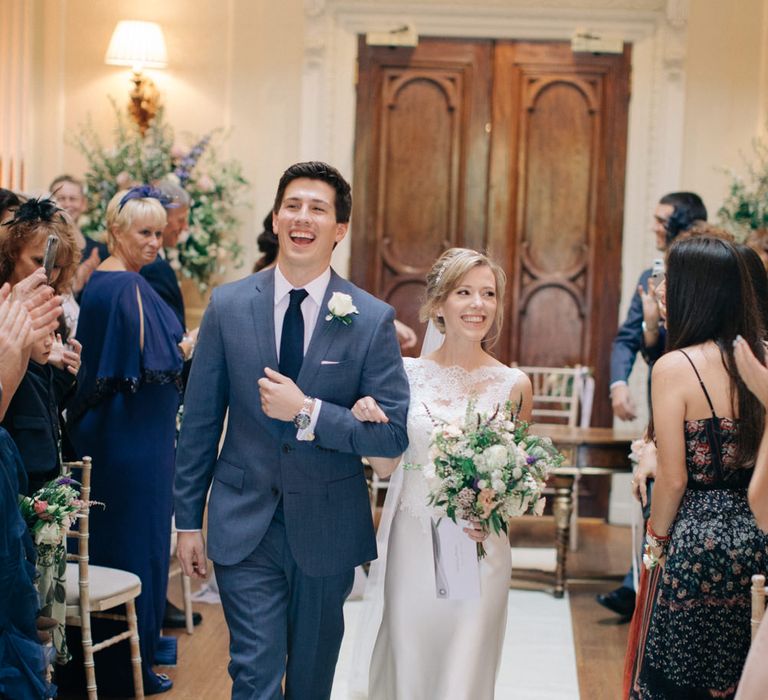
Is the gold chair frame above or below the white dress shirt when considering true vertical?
below

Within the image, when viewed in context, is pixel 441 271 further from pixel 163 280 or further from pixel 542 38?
pixel 542 38

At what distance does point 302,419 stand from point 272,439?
7.8 inches

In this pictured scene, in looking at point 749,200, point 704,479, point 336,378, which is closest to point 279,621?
point 336,378

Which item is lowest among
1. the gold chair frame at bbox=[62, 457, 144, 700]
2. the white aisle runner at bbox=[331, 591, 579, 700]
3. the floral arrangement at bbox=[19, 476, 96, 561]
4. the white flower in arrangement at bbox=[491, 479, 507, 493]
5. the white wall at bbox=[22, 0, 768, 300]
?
the white aisle runner at bbox=[331, 591, 579, 700]

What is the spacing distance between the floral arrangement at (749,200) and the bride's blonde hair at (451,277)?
158 inches

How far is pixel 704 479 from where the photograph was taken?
331 centimetres

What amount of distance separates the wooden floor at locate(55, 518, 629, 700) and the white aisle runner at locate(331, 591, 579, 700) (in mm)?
62

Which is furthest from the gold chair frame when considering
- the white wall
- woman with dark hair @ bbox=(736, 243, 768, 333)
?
the white wall

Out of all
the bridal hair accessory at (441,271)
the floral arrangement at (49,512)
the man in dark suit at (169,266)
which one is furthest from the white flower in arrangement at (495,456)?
the man in dark suit at (169,266)

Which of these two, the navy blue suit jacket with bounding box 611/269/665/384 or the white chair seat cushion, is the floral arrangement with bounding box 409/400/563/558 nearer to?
the white chair seat cushion

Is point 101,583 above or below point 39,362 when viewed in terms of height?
below

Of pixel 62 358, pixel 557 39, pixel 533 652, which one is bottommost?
pixel 533 652

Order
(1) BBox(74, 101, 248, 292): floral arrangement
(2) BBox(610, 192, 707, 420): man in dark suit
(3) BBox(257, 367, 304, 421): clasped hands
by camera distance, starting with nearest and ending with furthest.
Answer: (3) BBox(257, 367, 304, 421): clasped hands
(2) BBox(610, 192, 707, 420): man in dark suit
(1) BBox(74, 101, 248, 292): floral arrangement

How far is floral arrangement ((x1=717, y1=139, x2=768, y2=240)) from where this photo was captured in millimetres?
7703
